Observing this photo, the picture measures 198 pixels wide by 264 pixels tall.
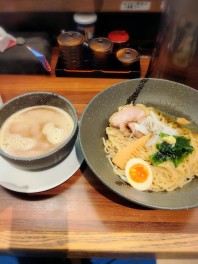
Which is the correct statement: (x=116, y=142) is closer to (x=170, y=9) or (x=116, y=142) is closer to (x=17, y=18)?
(x=170, y=9)

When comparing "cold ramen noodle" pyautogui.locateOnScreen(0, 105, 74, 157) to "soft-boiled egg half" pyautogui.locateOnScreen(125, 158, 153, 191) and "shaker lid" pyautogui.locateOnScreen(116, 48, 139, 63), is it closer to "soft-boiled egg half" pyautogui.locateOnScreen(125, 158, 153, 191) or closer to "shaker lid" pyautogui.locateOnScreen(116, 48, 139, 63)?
"soft-boiled egg half" pyautogui.locateOnScreen(125, 158, 153, 191)

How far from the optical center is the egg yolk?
3.14 ft

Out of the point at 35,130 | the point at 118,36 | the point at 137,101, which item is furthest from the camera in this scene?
the point at 118,36

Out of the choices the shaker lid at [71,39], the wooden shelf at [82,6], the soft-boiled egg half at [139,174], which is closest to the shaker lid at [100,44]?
the shaker lid at [71,39]

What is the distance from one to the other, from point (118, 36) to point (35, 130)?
783 millimetres

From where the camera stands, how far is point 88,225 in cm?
90

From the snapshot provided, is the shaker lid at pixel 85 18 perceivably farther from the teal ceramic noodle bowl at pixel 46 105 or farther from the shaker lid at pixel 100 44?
the teal ceramic noodle bowl at pixel 46 105

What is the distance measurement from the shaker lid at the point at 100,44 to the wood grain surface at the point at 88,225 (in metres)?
0.67

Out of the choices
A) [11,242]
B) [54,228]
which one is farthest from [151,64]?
[11,242]

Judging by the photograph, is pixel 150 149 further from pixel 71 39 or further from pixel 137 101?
pixel 71 39

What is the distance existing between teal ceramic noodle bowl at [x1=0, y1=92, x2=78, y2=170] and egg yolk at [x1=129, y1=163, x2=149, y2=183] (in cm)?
25

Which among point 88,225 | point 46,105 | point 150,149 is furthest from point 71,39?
point 88,225

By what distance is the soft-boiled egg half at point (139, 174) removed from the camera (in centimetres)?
94

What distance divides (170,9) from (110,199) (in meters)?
0.82
